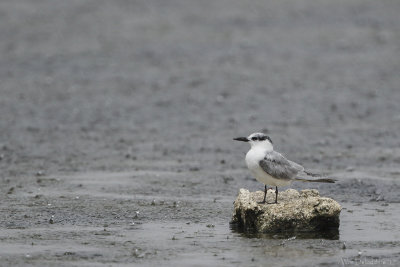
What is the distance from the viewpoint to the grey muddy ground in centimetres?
1059

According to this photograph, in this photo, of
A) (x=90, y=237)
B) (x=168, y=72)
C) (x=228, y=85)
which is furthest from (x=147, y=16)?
(x=90, y=237)

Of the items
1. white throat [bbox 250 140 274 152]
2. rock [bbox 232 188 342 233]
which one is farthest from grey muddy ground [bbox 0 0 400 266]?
white throat [bbox 250 140 274 152]

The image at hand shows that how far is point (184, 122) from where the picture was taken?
61.1 feet

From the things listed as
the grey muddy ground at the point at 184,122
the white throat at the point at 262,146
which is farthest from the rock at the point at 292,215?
the white throat at the point at 262,146

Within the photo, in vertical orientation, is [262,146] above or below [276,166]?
above

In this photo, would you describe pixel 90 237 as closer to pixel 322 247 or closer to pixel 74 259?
pixel 74 259

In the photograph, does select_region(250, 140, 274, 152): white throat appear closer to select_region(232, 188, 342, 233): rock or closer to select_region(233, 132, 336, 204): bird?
select_region(233, 132, 336, 204): bird

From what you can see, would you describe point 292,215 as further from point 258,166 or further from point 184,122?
point 184,122

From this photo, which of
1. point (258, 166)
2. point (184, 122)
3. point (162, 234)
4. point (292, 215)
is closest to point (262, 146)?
point (258, 166)

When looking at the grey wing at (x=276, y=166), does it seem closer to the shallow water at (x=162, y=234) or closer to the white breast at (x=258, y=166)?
the white breast at (x=258, y=166)

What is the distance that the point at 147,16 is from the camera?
27859 millimetres

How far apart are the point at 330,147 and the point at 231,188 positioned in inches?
139

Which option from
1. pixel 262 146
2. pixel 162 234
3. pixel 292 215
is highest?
pixel 262 146

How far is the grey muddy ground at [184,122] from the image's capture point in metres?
10.6
